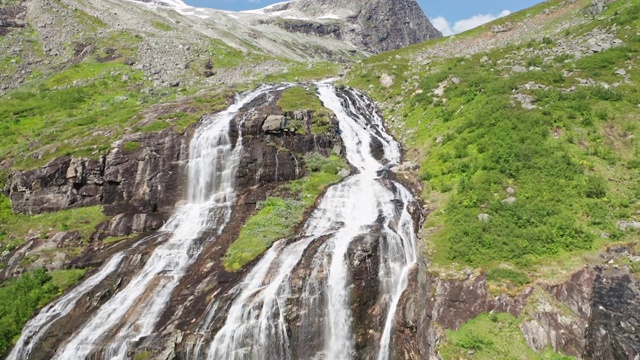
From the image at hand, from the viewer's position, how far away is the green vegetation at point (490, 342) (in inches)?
484

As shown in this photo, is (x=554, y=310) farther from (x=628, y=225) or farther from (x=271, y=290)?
(x=271, y=290)

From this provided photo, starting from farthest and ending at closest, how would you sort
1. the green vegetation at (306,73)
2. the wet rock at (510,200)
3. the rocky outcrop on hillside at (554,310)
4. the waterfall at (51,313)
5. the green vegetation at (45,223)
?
the green vegetation at (306,73) < the green vegetation at (45,223) < the wet rock at (510,200) < the waterfall at (51,313) < the rocky outcrop on hillside at (554,310)

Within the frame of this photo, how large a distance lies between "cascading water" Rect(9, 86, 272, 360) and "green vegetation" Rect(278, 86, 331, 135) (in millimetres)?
6722

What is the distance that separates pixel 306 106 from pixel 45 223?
23846 millimetres

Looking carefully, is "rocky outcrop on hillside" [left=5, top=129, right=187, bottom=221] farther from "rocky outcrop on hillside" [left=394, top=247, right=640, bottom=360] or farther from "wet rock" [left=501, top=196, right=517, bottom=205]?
"wet rock" [left=501, top=196, right=517, bottom=205]

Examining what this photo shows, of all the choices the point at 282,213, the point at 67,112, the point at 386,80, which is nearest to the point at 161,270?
the point at 282,213

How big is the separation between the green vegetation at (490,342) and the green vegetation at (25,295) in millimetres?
18499

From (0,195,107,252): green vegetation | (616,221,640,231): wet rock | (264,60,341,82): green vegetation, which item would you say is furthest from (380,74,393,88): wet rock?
(0,195,107,252): green vegetation

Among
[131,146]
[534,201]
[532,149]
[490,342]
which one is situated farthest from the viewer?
[131,146]

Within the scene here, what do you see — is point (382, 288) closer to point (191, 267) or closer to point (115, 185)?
point (191, 267)

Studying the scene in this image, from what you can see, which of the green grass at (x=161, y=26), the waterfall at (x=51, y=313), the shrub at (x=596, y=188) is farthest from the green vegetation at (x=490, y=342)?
the green grass at (x=161, y=26)

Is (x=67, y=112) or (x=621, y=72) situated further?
(x=67, y=112)

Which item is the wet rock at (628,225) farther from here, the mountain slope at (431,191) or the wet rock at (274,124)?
the wet rock at (274,124)

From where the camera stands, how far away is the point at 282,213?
77.8 feet
